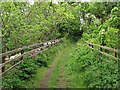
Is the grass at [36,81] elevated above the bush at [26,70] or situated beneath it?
situated beneath

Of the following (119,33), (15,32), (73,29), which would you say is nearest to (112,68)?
(119,33)

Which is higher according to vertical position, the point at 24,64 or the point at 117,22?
the point at 117,22

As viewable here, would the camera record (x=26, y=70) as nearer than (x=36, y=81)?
No

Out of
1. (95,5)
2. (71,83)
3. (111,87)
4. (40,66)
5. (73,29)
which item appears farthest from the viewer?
(73,29)

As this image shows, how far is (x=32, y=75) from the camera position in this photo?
33.2 ft

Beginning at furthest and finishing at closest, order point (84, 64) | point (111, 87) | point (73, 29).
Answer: point (73, 29)
point (84, 64)
point (111, 87)

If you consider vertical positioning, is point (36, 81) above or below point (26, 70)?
below

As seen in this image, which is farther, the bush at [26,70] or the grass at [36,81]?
the bush at [26,70]

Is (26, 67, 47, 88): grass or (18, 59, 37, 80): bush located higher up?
(18, 59, 37, 80): bush

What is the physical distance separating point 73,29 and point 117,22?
25.8m

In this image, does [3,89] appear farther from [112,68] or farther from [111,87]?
[112,68]

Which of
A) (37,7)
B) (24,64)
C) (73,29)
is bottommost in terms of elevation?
(73,29)

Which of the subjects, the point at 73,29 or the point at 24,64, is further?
the point at 73,29

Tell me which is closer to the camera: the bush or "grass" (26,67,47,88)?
"grass" (26,67,47,88)
